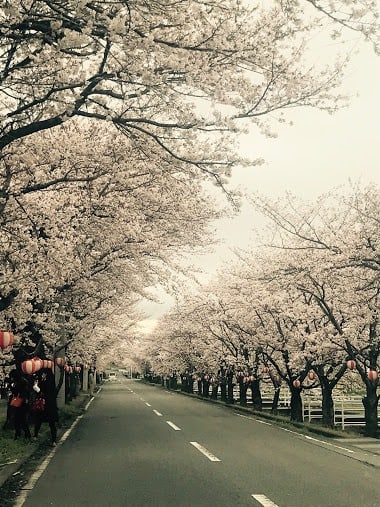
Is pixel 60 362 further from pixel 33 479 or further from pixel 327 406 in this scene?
pixel 33 479

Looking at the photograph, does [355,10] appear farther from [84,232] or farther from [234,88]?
[84,232]

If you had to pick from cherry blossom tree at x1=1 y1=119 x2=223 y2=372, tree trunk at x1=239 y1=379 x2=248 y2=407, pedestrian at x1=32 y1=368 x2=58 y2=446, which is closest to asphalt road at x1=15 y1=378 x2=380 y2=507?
pedestrian at x1=32 y1=368 x2=58 y2=446

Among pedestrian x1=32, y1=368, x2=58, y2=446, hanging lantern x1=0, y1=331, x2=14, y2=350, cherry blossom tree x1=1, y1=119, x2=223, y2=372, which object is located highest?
cherry blossom tree x1=1, y1=119, x2=223, y2=372

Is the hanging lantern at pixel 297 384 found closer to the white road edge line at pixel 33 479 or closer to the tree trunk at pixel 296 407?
the tree trunk at pixel 296 407

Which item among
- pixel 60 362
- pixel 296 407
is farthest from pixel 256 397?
pixel 60 362

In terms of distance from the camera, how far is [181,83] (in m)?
8.00

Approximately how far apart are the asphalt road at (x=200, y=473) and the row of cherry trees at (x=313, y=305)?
459 centimetres

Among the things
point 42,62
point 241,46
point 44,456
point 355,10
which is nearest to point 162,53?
point 241,46

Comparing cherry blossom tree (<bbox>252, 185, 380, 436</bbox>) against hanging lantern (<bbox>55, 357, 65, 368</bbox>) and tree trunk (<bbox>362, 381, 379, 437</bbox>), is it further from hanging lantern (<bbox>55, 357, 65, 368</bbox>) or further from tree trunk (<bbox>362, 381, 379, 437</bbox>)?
hanging lantern (<bbox>55, 357, 65, 368</bbox>)

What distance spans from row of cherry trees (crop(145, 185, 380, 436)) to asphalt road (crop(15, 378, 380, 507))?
459 centimetres

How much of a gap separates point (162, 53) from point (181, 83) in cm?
52

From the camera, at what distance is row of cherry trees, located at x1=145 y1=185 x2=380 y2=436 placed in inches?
696

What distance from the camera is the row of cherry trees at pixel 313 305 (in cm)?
1767

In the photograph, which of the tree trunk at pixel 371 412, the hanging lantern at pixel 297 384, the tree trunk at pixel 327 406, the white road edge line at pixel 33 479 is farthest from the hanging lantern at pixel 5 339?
the hanging lantern at pixel 297 384
